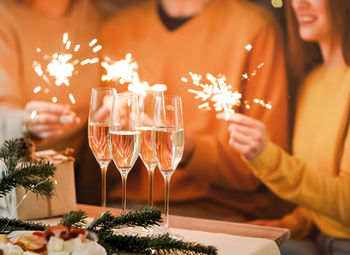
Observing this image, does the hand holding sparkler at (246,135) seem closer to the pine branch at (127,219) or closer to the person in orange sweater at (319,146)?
the person in orange sweater at (319,146)

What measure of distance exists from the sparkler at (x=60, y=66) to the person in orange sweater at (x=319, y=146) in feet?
3.67

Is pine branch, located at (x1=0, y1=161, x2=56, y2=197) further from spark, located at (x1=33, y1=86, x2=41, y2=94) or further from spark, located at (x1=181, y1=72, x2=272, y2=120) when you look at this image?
spark, located at (x1=33, y1=86, x2=41, y2=94)

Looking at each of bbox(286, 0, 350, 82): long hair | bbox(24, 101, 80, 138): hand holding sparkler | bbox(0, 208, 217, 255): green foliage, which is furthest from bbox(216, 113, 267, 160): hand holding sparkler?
bbox(0, 208, 217, 255): green foliage

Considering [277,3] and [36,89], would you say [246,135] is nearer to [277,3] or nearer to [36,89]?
[277,3]

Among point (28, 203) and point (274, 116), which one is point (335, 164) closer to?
point (274, 116)

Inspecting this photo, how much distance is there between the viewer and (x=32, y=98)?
308cm

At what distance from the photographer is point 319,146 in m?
2.43

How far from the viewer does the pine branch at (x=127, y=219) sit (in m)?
0.91

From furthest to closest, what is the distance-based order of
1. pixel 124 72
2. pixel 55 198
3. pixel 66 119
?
pixel 66 119, pixel 124 72, pixel 55 198

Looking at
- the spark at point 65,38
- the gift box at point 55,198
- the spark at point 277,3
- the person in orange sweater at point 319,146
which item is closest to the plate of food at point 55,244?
the gift box at point 55,198

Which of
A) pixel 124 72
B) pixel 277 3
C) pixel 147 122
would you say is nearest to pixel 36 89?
pixel 124 72

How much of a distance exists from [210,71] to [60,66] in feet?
3.11

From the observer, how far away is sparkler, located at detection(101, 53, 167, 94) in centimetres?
283

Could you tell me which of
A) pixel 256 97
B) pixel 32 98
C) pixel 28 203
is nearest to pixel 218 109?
pixel 256 97
